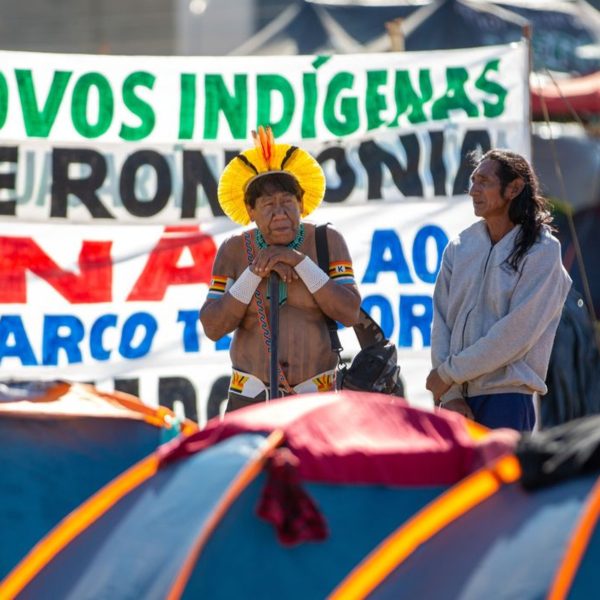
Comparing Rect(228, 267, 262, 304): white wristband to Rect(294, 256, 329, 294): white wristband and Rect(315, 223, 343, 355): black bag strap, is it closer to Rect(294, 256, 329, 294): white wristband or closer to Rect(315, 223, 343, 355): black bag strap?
Rect(294, 256, 329, 294): white wristband

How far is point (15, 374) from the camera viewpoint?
5938 mm

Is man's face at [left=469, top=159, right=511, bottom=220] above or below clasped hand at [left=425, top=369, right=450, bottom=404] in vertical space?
above

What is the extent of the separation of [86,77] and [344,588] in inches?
154

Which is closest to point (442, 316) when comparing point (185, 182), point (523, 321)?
point (523, 321)

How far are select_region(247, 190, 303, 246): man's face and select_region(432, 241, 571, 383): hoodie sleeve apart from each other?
2.26 ft

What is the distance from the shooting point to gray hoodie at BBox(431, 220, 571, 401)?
15.9 ft

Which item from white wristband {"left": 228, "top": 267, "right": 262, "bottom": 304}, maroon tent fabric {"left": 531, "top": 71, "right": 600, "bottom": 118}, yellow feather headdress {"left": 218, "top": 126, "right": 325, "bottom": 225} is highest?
maroon tent fabric {"left": 531, "top": 71, "right": 600, "bottom": 118}

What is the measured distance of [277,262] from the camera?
482 cm

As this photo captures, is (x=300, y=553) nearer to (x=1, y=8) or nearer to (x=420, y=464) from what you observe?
(x=420, y=464)

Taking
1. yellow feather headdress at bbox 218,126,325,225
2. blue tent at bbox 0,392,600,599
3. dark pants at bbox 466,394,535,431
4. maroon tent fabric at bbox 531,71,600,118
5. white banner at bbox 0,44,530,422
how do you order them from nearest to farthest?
blue tent at bbox 0,392,600,599, dark pants at bbox 466,394,535,431, yellow feather headdress at bbox 218,126,325,225, white banner at bbox 0,44,530,422, maroon tent fabric at bbox 531,71,600,118

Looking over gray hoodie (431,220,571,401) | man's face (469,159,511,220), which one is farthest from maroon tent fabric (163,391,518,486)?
man's face (469,159,511,220)

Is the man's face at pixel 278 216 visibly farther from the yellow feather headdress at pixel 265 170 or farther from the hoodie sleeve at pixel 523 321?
the hoodie sleeve at pixel 523 321

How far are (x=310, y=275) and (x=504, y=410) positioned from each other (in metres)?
0.78

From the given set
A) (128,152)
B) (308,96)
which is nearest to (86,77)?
(128,152)
